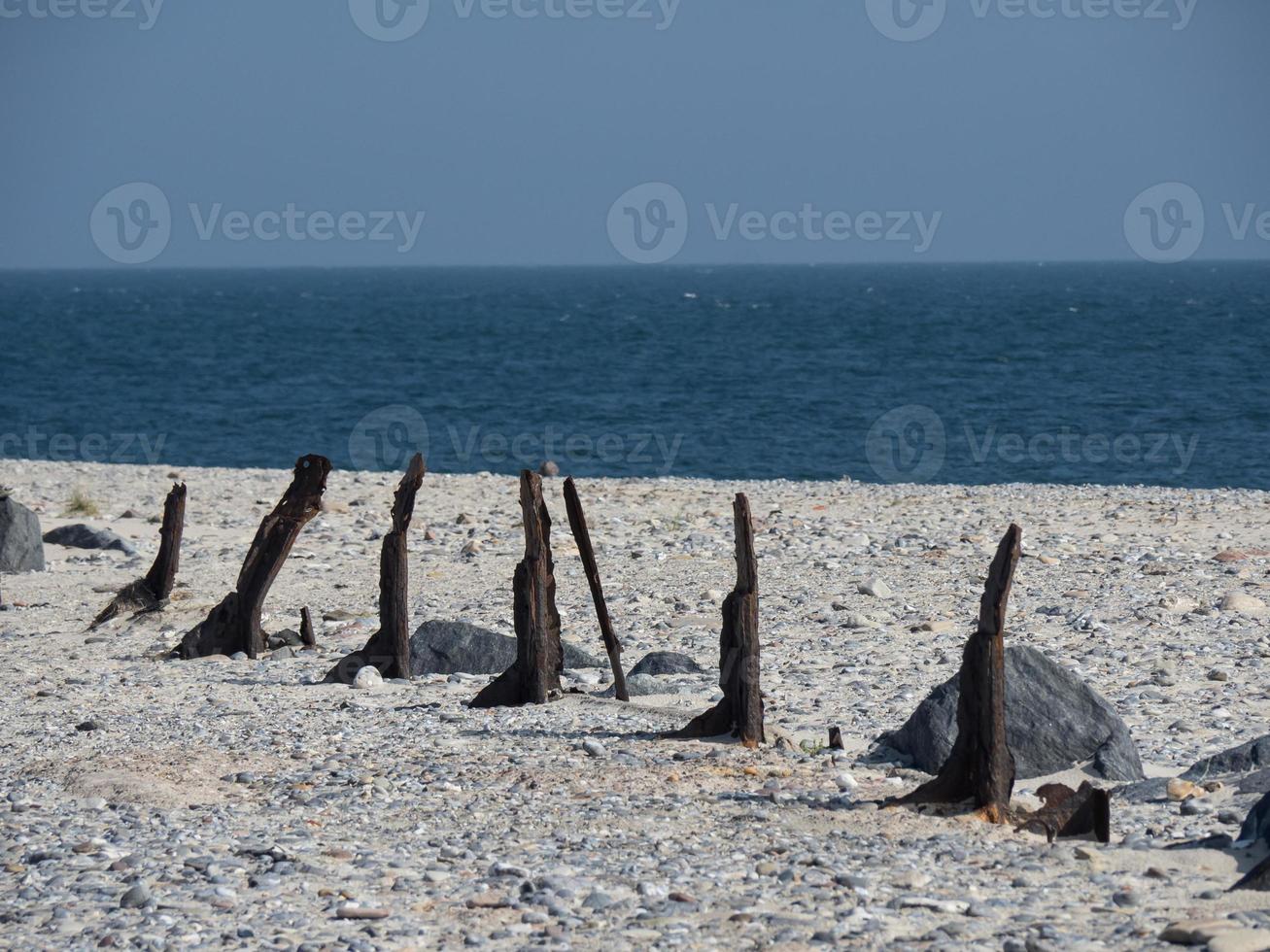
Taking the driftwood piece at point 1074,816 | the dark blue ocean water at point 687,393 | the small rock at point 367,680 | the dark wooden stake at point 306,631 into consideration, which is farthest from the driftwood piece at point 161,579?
the dark blue ocean water at point 687,393

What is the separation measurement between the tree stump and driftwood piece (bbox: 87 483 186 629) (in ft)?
13.1

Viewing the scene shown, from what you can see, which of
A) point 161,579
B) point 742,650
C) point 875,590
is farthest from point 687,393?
point 742,650

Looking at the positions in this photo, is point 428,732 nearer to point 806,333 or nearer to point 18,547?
point 18,547

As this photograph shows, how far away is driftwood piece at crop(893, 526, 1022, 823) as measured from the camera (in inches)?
248

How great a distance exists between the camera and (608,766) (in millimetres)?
7270

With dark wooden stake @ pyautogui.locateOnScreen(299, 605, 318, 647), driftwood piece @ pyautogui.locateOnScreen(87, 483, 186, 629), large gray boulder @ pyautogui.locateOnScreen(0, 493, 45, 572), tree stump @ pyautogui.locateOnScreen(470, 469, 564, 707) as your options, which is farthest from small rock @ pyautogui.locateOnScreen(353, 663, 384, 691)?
large gray boulder @ pyautogui.locateOnScreen(0, 493, 45, 572)

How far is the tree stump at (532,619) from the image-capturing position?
8.53 m

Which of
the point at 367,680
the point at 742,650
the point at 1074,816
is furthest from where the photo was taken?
the point at 367,680

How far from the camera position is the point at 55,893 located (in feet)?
18.6

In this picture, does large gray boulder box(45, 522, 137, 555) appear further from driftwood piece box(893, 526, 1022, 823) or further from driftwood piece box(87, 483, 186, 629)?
driftwood piece box(893, 526, 1022, 823)

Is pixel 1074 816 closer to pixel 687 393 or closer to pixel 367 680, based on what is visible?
pixel 367 680

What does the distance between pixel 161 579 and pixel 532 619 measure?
14.8 feet

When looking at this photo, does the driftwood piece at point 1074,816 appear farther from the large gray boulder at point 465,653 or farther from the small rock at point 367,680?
the small rock at point 367,680

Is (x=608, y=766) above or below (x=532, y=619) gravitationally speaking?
below
